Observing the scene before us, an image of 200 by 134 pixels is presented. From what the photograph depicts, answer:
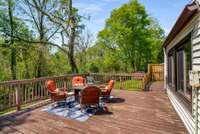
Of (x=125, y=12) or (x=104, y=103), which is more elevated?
(x=125, y=12)

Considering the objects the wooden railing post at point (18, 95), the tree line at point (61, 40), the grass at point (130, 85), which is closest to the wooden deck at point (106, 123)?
the wooden railing post at point (18, 95)

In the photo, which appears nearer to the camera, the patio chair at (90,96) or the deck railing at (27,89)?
the patio chair at (90,96)

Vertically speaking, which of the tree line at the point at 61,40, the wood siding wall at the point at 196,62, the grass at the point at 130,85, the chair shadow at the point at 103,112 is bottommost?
the chair shadow at the point at 103,112

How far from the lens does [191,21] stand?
11.4 ft

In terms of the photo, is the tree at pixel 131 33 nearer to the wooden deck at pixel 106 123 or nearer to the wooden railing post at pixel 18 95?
the wooden deck at pixel 106 123

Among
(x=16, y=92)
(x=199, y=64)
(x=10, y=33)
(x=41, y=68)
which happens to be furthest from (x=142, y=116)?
(x=10, y=33)

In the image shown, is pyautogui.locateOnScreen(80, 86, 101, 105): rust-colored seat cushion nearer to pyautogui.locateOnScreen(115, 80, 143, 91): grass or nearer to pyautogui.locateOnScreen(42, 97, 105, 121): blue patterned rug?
pyautogui.locateOnScreen(42, 97, 105, 121): blue patterned rug

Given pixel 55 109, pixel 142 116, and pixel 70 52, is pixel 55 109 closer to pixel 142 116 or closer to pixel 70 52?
pixel 142 116

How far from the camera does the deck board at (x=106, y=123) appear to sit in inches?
160

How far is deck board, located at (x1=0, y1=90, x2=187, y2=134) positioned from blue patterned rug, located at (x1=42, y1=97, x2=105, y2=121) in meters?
0.21

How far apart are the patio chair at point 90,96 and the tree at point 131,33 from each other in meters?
14.3

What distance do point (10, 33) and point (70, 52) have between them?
18.3 feet

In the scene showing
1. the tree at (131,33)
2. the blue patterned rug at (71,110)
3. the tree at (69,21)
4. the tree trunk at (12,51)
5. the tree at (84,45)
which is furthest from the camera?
the tree at (84,45)

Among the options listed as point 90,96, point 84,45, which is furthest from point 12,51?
point 90,96
